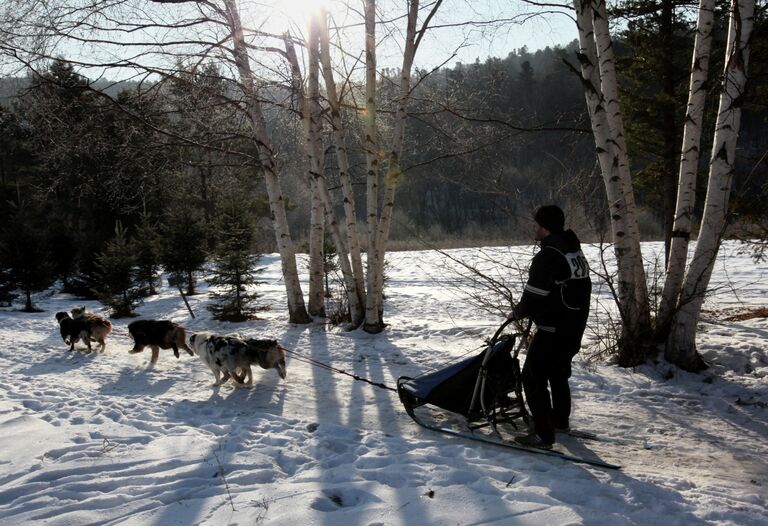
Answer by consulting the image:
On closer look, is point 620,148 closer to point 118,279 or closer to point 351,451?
point 351,451

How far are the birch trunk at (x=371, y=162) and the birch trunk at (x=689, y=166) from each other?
550 centimetres

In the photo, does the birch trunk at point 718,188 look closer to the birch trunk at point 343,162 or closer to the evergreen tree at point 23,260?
the birch trunk at point 343,162

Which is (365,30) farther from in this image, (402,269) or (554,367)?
(402,269)

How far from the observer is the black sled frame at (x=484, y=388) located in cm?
507

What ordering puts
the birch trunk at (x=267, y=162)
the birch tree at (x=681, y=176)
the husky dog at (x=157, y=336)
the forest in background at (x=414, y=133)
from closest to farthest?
the birch tree at (x=681, y=176)
the forest in background at (x=414, y=133)
the husky dog at (x=157, y=336)
the birch trunk at (x=267, y=162)

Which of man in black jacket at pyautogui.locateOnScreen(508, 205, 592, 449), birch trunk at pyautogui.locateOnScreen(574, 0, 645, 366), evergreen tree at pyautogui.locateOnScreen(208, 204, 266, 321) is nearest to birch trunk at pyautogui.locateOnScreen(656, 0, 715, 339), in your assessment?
birch trunk at pyautogui.locateOnScreen(574, 0, 645, 366)

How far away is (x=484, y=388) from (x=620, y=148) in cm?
425

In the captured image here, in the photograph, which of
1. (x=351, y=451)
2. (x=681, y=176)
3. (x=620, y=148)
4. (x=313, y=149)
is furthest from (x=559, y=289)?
(x=313, y=149)

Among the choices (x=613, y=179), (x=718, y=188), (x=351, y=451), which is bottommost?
(x=351, y=451)

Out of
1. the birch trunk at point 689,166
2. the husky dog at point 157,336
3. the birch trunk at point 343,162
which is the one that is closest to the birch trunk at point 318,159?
the birch trunk at point 343,162

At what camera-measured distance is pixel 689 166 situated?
23.1 ft

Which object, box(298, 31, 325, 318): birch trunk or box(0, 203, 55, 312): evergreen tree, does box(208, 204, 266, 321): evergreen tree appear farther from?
box(0, 203, 55, 312): evergreen tree

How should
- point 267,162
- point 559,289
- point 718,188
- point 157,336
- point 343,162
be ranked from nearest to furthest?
point 559,289 → point 718,188 → point 157,336 → point 343,162 → point 267,162

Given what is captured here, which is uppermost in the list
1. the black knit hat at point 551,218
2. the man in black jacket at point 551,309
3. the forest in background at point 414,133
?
the forest in background at point 414,133
